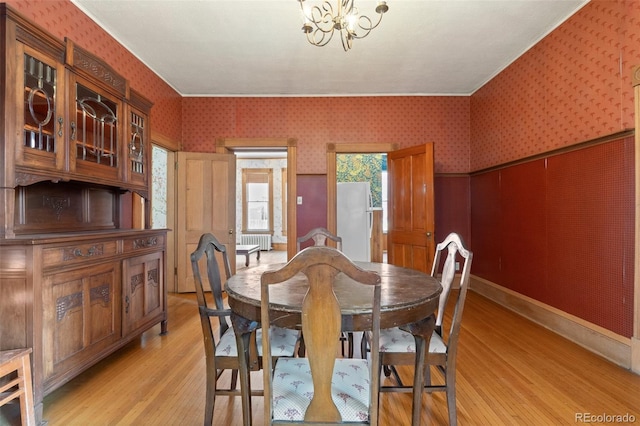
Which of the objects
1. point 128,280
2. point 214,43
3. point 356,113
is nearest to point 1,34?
point 128,280

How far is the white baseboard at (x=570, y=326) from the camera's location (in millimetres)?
2436

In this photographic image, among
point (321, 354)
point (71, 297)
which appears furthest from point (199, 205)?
point (321, 354)

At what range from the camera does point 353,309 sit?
129 cm

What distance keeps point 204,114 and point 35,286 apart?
3.61m

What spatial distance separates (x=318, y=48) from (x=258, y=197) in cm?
641

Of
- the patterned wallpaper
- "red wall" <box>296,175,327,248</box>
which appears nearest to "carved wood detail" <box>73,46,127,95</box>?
the patterned wallpaper

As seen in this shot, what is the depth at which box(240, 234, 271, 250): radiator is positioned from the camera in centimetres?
920

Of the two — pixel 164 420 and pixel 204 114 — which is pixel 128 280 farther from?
pixel 204 114

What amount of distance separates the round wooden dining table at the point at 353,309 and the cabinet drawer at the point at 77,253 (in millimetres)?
1024

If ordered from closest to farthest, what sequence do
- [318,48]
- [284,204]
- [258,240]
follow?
[318,48], [258,240], [284,204]

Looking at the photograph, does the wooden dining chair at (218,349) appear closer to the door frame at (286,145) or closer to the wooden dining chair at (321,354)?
the wooden dining chair at (321,354)

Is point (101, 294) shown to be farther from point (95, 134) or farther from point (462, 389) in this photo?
point (462, 389)

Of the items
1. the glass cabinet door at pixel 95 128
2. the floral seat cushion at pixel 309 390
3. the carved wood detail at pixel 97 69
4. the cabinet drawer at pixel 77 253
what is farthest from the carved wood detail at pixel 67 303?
the carved wood detail at pixel 97 69

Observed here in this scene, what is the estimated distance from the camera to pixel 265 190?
9492 mm
